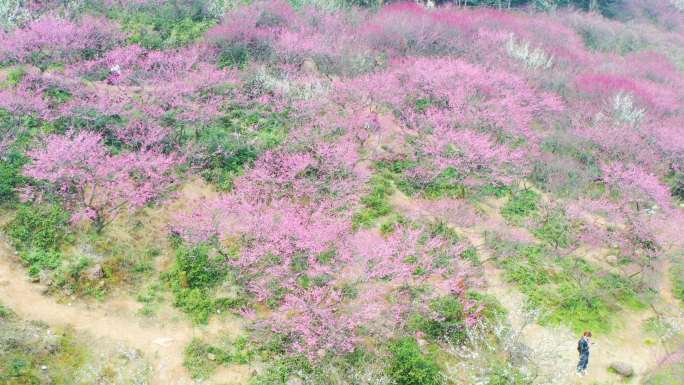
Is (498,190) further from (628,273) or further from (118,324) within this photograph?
(118,324)

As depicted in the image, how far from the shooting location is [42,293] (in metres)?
11.3

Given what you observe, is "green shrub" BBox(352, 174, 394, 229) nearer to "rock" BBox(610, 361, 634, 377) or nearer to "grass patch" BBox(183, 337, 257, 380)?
"grass patch" BBox(183, 337, 257, 380)

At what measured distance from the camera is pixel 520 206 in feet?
55.8

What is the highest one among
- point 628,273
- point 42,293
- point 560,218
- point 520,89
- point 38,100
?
point 38,100

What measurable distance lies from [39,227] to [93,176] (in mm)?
1843

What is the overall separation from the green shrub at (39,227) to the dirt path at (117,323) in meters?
0.63

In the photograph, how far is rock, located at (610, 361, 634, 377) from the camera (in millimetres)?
11805

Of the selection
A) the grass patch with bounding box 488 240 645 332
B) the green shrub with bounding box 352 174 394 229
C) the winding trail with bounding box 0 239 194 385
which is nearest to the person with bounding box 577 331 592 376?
the grass patch with bounding box 488 240 645 332

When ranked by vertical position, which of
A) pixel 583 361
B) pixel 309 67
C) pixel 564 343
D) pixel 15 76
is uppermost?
pixel 15 76

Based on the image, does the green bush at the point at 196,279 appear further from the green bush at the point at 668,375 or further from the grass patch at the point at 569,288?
the green bush at the point at 668,375

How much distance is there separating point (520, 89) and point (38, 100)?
17.8m

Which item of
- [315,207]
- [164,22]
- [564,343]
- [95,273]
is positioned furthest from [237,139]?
[564,343]

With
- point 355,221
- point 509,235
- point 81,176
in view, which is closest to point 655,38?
point 509,235

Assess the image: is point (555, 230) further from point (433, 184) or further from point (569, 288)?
point (433, 184)
